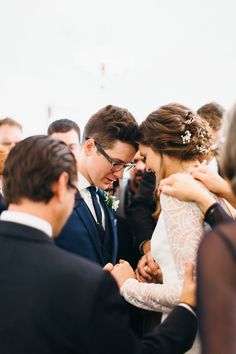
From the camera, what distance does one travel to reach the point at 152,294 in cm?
184

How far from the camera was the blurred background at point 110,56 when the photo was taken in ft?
19.1

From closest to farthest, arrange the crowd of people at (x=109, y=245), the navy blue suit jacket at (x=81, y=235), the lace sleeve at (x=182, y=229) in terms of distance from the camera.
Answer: the crowd of people at (x=109, y=245)
the lace sleeve at (x=182, y=229)
the navy blue suit jacket at (x=81, y=235)

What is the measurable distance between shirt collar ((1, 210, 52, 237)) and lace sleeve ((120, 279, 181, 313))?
0.69 meters

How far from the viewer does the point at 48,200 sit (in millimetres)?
1299

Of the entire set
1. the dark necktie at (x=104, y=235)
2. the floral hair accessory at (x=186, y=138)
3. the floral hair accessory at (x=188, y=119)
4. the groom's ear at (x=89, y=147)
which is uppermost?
the floral hair accessory at (x=188, y=119)

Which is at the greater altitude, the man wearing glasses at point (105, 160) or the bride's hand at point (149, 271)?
the man wearing glasses at point (105, 160)

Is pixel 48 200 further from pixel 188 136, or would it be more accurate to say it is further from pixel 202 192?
pixel 188 136

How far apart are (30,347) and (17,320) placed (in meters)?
0.08

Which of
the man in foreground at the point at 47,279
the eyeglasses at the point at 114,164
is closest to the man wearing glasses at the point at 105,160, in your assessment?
the eyeglasses at the point at 114,164

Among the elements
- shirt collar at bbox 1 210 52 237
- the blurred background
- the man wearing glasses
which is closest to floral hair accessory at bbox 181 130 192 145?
the man wearing glasses

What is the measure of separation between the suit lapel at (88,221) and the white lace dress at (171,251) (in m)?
0.21

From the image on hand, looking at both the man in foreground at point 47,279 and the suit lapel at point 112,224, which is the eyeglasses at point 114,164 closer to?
the suit lapel at point 112,224

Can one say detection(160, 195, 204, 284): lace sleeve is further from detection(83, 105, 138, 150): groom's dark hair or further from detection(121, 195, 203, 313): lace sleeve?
detection(83, 105, 138, 150): groom's dark hair

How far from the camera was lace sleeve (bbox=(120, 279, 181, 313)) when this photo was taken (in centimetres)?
180
